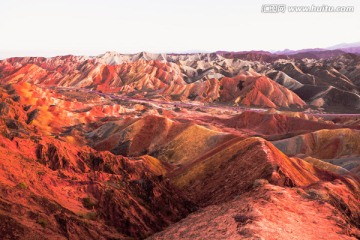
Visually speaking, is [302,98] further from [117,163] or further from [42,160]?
[42,160]

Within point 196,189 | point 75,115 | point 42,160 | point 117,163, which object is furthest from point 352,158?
point 75,115

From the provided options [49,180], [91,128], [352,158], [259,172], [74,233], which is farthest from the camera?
[91,128]

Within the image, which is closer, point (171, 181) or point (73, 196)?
point (73, 196)

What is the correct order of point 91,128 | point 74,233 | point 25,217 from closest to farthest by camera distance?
point 25,217, point 74,233, point 91,128

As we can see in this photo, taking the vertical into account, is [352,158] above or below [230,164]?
below

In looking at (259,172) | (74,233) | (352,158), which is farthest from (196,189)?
(352,158)

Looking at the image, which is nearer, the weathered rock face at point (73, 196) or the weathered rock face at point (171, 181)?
the weathered rock face at point (73, 196)

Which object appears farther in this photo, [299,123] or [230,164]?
[299,123]

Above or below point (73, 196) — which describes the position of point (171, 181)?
below

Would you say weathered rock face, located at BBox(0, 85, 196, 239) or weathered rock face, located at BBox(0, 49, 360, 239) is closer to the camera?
weathered rock face, located at BBox(0, 85, 196, 239)

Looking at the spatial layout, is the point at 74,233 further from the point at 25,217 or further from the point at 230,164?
the point at 230,164
